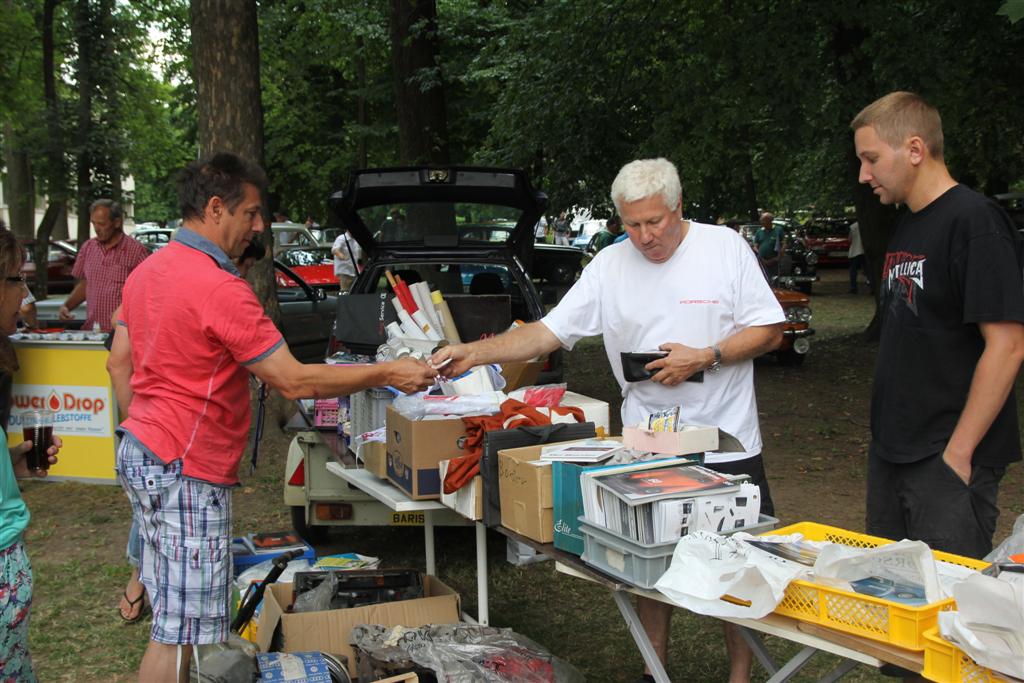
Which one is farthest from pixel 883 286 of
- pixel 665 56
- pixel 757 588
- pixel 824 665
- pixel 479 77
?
pixel 479 77

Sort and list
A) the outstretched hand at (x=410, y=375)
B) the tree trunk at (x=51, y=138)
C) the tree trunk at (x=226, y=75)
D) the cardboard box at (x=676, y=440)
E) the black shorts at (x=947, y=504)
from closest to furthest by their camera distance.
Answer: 1. the black shorts at (x=947, y=504)
2. the cardboard box at (x=676, y=440)
3. the outstretched hand at (x=410, y=375)
4. the tree trunk at (x=226, y=75)
5. the tree trunk at (x=51, y=138)

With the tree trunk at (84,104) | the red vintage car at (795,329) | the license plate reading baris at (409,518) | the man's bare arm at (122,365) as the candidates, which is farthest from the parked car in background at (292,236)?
the man's bare arm at (122,365)

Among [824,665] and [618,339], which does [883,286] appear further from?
[824,665]

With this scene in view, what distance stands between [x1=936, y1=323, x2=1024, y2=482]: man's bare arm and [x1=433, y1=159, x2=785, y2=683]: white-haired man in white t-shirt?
82 centimetres

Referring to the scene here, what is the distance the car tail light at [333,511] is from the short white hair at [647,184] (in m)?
2.90

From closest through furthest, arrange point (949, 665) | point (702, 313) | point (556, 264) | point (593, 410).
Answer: point (949, 665) < point (702, 313) < point (593, 410) < point (556, 264)

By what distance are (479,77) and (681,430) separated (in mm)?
9456

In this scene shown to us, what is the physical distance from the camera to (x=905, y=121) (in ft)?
9.66

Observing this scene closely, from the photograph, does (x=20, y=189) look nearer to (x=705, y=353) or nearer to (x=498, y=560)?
(x=498, y=560)

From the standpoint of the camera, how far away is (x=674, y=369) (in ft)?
11.3

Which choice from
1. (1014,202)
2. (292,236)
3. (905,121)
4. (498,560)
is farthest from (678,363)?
(1014,202)

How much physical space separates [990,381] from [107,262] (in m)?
6.69

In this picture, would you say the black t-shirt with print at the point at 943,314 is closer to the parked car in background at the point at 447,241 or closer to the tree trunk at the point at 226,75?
the parked car in background at the point at 447,241

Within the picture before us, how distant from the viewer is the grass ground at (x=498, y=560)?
15.1 feet
